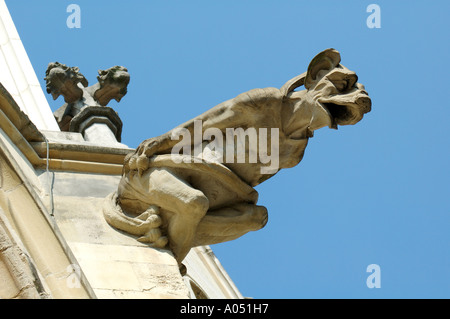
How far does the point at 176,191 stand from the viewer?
8633 mm

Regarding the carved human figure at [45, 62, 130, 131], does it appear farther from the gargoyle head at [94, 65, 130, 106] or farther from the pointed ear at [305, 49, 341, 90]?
the pointed ear at [305, 49, 341, 90]

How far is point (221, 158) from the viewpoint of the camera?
8.82 m

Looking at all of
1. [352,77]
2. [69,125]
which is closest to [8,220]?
[352,77]

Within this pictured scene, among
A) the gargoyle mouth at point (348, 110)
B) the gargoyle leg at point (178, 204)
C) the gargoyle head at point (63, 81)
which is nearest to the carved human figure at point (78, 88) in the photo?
the gargoyle head at point (63, 81)

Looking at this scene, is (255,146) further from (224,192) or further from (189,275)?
(189,275)

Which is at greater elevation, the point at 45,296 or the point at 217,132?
the point at 217,132

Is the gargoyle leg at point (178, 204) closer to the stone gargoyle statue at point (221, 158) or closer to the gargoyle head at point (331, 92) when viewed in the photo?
the stone gargoyle statue at point (221, 158)

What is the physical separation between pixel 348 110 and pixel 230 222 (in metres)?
1.03

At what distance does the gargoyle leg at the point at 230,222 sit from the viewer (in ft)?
29.1

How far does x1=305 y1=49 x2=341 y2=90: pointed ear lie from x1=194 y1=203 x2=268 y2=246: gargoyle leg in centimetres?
86

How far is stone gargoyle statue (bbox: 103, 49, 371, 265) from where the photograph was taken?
28.5ft

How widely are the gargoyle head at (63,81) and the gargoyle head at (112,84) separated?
6.9 inches

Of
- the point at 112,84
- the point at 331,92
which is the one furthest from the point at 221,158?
the point at 112,84
